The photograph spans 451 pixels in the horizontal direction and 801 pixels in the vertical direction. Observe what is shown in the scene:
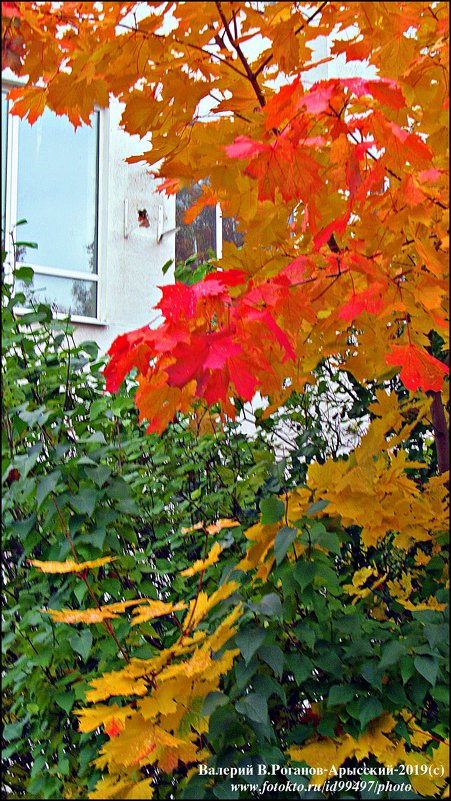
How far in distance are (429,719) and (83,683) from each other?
3.20ft

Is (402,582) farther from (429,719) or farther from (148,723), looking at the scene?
(148,723)

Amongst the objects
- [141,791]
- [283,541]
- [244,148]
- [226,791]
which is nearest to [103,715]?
[141,791]

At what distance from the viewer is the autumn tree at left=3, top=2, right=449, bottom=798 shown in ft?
5.00

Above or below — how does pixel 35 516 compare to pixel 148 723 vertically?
above

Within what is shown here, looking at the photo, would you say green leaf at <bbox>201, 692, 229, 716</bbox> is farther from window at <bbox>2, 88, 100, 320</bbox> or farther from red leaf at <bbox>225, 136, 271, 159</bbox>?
window at <bbox>2, 88, 100, 320</bbox>

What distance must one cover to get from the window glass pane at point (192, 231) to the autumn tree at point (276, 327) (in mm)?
4585

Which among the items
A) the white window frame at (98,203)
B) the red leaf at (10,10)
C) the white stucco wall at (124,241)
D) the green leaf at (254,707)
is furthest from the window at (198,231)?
the green leaf at (254,707)

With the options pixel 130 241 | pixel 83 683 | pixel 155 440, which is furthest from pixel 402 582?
pixel 130 241

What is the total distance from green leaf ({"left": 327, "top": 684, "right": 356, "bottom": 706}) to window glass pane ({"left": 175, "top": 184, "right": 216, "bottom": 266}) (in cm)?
509

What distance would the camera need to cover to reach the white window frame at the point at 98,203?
19.0ft

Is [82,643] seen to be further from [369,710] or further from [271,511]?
[369,710]

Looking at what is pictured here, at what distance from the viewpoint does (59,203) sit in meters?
6.05

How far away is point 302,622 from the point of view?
5.82ft

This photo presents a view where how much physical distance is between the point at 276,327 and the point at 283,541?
17.6 inches
